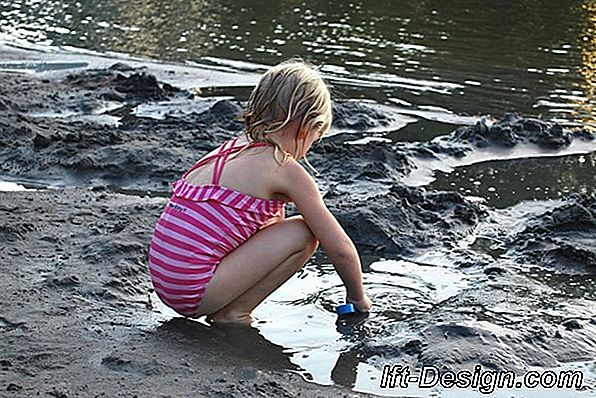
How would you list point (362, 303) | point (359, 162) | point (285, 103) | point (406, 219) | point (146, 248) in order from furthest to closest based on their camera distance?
1. point (359, 162)
2. point (406, 219)
3. point (146, 248)
4. point (362, 303)
5. point (285, 103)

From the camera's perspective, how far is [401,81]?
1032cm

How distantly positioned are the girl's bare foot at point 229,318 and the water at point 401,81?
7cm

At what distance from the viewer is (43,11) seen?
15742mm

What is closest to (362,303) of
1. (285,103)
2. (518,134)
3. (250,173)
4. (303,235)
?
(303,235)

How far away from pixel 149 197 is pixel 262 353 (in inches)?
95.7

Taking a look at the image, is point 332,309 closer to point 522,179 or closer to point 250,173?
point 250,173

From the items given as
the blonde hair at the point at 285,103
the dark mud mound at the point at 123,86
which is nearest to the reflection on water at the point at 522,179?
the blonde hair at the point at 285,103

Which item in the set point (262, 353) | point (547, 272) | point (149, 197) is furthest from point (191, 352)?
point (149, 197)

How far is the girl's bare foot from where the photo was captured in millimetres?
4254

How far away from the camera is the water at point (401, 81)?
4371 millimetres

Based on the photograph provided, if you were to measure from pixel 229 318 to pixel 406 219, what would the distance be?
1622mm

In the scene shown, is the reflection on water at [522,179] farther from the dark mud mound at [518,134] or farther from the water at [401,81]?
the dark mud mound at [518,134]

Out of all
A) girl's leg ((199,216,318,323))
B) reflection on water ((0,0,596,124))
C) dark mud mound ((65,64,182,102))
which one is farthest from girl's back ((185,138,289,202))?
dark mud mound ((65,64,182,102))

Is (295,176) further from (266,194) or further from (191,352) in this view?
(191,352)
